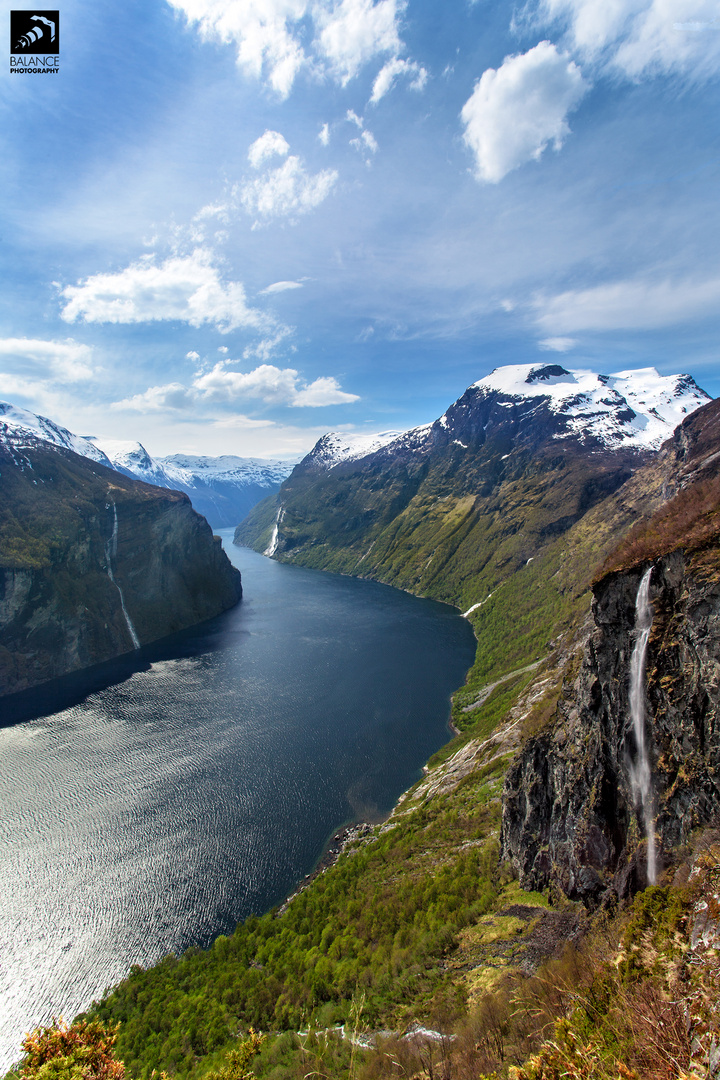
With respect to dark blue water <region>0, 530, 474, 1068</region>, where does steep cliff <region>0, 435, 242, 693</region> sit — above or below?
above

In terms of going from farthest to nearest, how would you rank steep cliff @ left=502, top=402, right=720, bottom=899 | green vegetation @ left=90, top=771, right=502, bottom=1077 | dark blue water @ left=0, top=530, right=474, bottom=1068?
1. dark blue water @ left=0, top=530, right=474, bottom=1068
2. green vegetation @ left=90, top=771, right=502, bottom=1077
3. steep cliff @ left=502, top=402, right=720, bottom=899

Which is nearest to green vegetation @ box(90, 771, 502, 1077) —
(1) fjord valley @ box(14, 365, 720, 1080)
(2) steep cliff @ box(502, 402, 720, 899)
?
(1) fjord valley @ box(14, 365, 720, 1080)

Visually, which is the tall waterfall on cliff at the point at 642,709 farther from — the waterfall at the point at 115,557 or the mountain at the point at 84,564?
the waterfall at the point at 115,557

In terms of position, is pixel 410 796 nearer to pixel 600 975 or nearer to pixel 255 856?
pixel 255 856

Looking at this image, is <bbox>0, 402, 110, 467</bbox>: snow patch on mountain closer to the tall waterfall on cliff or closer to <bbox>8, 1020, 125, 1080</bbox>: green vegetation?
<bbox>8, 1020, 125, 1080</bbox>: green vegetation

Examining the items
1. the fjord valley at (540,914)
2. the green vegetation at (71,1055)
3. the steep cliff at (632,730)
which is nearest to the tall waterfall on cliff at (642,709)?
the fjord valley at (540,914)

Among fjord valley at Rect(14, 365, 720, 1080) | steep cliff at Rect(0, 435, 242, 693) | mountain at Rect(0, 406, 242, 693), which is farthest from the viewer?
mountain at Rect(0, 406, 242, 693)

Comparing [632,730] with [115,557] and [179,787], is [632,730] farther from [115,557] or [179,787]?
[115,557]
